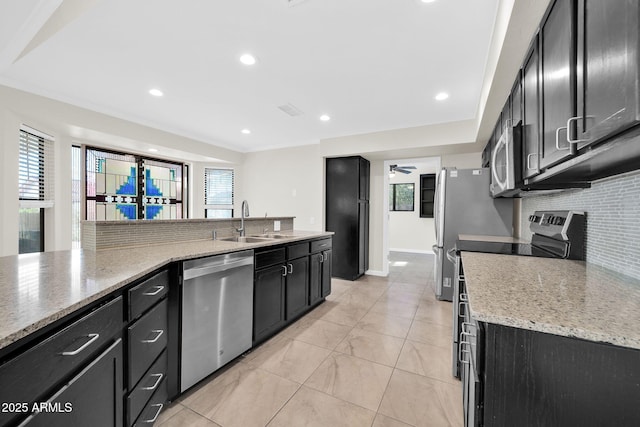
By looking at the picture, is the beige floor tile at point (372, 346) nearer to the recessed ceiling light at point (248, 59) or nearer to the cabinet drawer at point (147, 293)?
the cabinet drawer at point (147, 293)

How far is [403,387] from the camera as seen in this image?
1.81m

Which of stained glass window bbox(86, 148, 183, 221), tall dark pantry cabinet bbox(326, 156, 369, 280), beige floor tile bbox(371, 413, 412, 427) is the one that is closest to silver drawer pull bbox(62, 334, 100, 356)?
beige floor tile bbox(371, 413, 412, 427)

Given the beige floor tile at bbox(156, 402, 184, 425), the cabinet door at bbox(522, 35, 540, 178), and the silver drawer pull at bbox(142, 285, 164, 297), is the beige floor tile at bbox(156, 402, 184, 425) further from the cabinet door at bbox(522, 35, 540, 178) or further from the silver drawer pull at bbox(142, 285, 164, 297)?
the cabinet door at bbox(522, 35, 540, 178)

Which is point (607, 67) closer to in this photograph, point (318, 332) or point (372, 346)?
point (372, 346)

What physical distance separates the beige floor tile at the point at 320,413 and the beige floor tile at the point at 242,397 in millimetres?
65

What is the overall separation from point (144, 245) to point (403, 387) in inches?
86.7

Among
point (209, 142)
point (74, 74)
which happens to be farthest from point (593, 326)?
point (209, 142)

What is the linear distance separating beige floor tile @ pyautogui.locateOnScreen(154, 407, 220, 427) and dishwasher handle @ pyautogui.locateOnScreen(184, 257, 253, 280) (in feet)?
2.57

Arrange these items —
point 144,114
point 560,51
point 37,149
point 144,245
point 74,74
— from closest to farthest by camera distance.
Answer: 1. point 560,51
2. point 144,245
3. point 74,74
4. point 37,149
5. point 144,114

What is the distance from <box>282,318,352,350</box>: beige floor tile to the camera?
7.95 ft

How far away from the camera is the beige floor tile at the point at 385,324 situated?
8.70 feet

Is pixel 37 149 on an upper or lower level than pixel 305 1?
lower

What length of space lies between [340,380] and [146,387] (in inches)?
47.5

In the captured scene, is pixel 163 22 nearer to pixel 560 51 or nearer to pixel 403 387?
pixel 560 51
